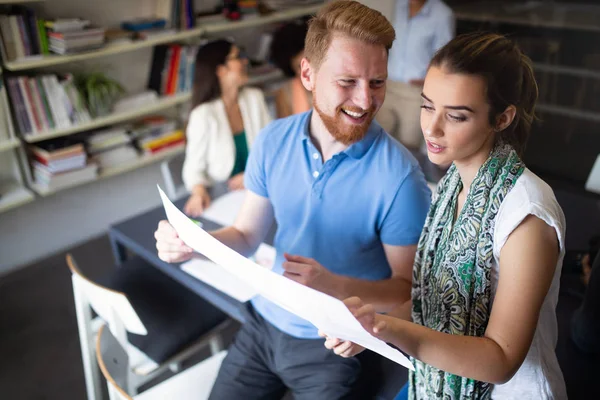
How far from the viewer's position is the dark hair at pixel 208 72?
2520mm

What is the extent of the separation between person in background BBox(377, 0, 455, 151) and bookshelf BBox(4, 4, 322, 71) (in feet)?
2.34

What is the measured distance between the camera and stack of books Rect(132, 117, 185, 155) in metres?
3.33

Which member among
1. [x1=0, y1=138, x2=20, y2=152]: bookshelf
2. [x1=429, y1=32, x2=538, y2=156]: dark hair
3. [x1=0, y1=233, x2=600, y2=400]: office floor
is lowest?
[x1=0, y1=233, x2=600, y2=400]: office floor

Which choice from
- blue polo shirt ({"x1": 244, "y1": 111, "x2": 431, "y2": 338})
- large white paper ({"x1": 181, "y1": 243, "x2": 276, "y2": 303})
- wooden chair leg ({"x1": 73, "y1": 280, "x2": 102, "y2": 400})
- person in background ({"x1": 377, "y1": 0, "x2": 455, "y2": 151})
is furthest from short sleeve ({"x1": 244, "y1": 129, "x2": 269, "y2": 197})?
person in background ({"x1": 377, "y1": 0, "x2": 455, "y2": 151})

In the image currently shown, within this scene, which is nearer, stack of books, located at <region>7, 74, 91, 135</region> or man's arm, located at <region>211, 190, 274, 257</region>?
man's arm, located at <region>211, 190, 274, 257</region>

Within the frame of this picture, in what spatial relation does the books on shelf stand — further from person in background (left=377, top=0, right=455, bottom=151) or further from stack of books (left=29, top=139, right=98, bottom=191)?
person in background (left=377, top=0, right=455, bottom=151)

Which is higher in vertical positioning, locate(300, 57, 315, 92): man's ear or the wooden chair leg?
locate(300, 57, 315, 92): man's ear

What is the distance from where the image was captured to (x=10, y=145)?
272 cm

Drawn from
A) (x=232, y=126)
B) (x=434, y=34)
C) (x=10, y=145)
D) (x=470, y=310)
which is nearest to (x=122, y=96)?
(x=10, y=145)

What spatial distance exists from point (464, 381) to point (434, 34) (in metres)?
2.97

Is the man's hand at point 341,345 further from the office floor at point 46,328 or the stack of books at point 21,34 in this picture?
the stack of books at point 21,34

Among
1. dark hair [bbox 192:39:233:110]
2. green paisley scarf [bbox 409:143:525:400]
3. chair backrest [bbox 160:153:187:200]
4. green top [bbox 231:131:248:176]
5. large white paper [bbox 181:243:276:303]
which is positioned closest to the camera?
green paisley scarf [bbox 409:143:525:400]

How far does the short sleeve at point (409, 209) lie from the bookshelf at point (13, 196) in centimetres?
239

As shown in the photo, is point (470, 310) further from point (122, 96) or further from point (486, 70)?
point (122, 96)
